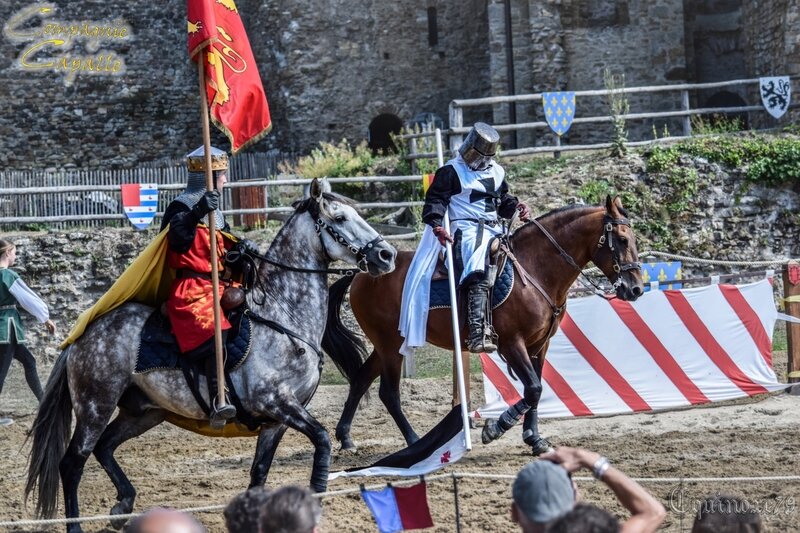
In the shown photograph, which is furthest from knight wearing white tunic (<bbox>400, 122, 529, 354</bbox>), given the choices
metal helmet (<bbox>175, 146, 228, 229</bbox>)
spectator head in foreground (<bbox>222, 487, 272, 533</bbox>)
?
spectator head in foreground (<bbox>222, 487, 272, 533</bbox>)

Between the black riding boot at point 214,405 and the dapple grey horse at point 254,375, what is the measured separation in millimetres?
82

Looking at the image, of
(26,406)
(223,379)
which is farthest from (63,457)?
(26,406)

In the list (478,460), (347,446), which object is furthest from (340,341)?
(478,460)

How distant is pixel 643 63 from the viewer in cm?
2403

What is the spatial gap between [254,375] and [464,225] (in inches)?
106

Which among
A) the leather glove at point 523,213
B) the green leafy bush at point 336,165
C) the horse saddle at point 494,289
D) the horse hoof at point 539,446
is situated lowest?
the horse hoof at point 539,446

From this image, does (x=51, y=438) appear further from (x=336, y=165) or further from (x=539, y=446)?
(x=336, y=165)

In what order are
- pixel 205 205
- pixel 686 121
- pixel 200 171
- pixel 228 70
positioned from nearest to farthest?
pixel 205 205 < pixel 200 171 < pixel 228 70 < pixel 686 121

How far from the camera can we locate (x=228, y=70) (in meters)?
7.92

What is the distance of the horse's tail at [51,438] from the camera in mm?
7332

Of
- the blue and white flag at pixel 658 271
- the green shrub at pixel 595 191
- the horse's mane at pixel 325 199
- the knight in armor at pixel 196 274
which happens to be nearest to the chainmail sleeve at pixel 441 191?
the horse's mane at pixel 325 199

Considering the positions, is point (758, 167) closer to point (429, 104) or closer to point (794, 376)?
point (794, 376)

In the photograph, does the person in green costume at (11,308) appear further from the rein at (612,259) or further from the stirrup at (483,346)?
the rein at (612,259)

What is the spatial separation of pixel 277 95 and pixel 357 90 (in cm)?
196
